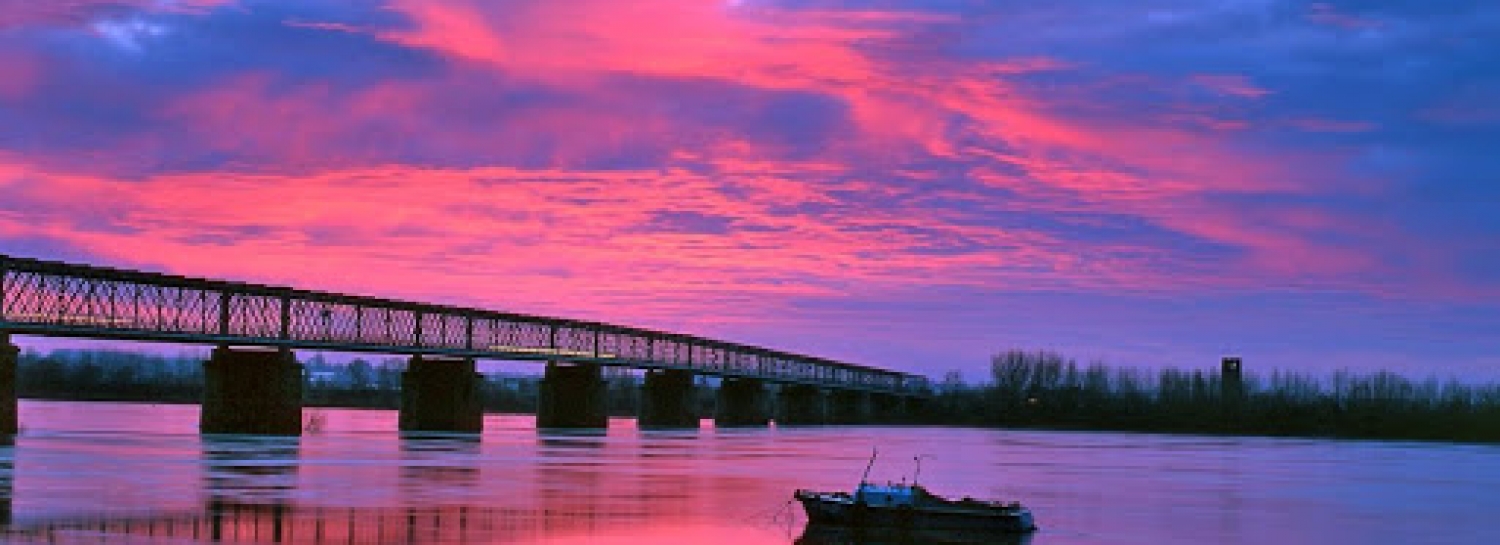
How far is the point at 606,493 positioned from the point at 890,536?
51.7 ft

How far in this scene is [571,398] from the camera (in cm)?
17075

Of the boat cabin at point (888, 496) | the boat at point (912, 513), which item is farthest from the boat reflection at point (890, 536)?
the boat cabin at point (888, 496)

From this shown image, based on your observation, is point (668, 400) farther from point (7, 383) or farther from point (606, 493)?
point (606, 493)

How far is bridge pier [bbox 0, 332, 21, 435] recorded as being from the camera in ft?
302

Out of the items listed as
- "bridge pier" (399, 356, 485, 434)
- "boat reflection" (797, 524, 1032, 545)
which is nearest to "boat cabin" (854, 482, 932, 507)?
"boat reflection" (797, 524, 1032, 545)

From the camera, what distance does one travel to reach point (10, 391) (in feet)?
305

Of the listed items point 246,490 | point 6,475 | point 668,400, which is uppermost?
point 668,400

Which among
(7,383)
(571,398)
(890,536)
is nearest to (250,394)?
(7,383)

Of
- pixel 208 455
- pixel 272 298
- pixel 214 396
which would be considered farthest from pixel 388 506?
pixel 272 298

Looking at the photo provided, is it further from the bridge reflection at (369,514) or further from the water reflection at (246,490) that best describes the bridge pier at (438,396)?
the bridge reflection at (369,514)

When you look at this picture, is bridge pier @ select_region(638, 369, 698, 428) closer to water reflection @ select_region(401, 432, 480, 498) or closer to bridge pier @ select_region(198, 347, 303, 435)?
water reflection @ select_region(401, 432, 480, 498)

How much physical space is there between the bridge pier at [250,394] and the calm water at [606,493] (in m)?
4.23

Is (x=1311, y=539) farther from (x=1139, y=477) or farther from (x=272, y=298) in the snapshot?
(x=272, y=298)

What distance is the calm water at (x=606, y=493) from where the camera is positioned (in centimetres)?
4481
